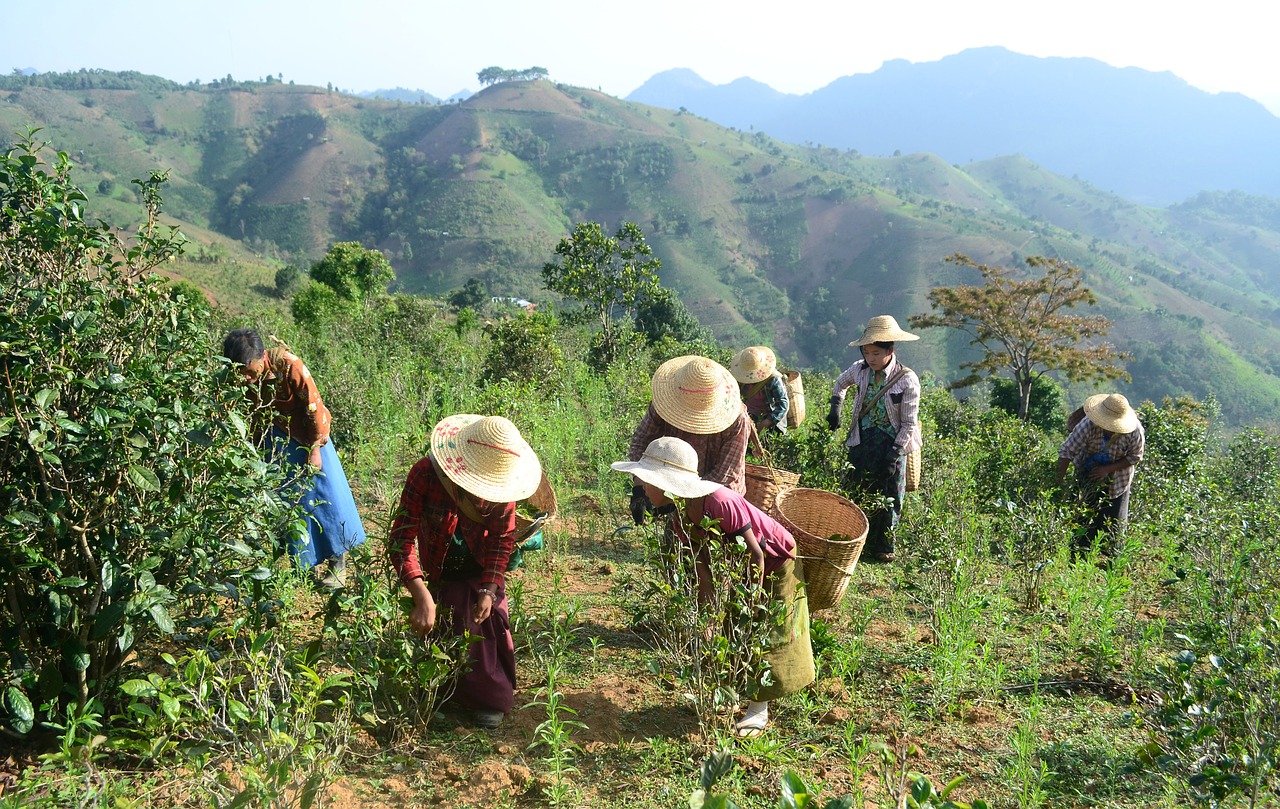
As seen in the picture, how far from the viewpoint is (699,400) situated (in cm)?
337

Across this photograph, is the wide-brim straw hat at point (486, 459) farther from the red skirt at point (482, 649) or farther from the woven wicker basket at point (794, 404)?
the woven wicker basket at point (794, 404)

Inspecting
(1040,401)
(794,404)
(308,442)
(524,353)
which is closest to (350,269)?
(524,353)

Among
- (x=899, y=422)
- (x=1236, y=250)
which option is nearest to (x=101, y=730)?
(x=899, y=422)

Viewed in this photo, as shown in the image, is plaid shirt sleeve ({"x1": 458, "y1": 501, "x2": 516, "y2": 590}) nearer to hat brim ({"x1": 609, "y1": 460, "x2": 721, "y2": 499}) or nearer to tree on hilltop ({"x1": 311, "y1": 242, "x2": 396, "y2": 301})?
hat brim ({"x1": 609, "y1": 460, "x2": 721, "y2": 499})

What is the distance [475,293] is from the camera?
35.9 m

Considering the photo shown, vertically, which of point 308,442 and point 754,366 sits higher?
point 754,366

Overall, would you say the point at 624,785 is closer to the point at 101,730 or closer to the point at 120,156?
the point at 101,730

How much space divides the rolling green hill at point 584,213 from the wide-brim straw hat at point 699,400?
35.7m

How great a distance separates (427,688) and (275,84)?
408 feet

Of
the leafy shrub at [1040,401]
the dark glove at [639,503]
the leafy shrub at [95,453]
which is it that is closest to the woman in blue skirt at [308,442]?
the leafy shrub at [95,453]

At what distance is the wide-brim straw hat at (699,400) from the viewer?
3365 millimetres

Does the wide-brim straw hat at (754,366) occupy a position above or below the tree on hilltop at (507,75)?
below

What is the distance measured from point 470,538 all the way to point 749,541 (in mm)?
1020

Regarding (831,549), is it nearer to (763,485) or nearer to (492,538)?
(763,485)
